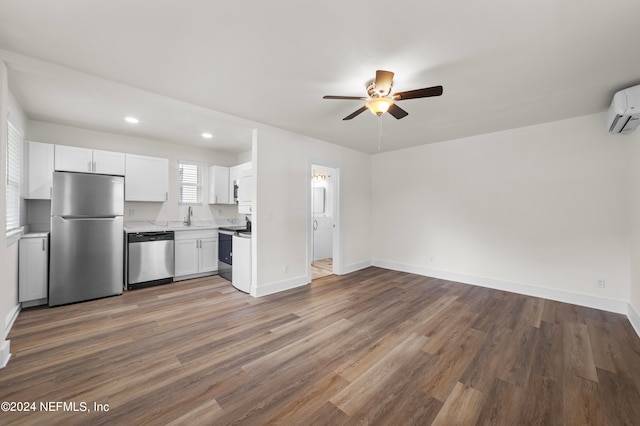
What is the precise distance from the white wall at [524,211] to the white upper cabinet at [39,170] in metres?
5.93

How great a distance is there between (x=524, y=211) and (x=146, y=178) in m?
6.43

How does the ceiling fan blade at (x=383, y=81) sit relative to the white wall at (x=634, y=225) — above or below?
above

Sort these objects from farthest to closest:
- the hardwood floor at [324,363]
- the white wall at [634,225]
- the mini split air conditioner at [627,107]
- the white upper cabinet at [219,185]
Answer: the white upper cabinet at [219,185] < the white wall at [634,225] < the mini split air conditioner at [627,107] < the hardwood floor at [324,363]

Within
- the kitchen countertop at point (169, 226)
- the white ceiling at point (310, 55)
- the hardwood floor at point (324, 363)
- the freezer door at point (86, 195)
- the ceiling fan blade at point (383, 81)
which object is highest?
the white ceiling at point (310, 55)

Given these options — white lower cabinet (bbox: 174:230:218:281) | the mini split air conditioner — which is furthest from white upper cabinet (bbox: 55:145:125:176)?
the mini split air conditioner

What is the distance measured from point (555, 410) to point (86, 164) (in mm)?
6105

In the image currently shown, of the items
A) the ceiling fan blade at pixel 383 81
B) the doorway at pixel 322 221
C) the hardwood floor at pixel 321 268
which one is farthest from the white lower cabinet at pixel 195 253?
the ceiling fan blade at pixel 383 81

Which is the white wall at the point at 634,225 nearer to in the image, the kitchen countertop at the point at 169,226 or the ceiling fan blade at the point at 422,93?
the ceiling fan blade at the point at 422,93

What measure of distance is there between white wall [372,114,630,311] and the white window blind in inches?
234

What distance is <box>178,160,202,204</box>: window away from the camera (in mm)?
5266

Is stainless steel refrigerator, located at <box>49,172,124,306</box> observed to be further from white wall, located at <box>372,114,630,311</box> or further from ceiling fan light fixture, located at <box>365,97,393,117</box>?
white wall, located at <box>372,114,630,311</box>

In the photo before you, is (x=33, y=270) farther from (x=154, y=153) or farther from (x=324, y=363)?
(x=324, y=363)

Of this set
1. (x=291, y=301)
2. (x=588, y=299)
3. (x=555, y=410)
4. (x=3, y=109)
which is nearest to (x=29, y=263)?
(x=3, y=109)

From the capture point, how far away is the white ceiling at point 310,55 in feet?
5.63
